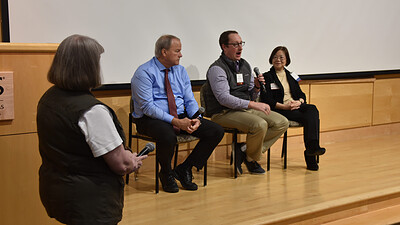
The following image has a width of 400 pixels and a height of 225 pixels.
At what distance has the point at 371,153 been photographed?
193 inches

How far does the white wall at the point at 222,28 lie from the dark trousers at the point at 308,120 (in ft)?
2.20

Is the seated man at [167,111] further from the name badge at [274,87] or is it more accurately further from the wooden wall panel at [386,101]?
the wooden wall panel at [386,101]

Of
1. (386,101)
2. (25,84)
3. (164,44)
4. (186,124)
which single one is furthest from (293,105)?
(25,84)

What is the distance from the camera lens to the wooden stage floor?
304 centimetres

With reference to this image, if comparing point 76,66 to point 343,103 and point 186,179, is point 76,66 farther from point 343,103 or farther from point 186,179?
point 343,103

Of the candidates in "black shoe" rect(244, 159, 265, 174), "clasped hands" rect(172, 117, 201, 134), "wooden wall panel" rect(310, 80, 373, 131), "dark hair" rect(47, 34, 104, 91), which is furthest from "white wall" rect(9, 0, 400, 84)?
"dark hair" rect(47, 34, 104, 91)

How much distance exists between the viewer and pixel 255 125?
152 inches

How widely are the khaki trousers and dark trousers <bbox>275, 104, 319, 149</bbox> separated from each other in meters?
0.18

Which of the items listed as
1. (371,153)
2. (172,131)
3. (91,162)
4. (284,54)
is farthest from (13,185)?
(371,153)

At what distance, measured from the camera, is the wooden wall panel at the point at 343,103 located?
5.30 metres

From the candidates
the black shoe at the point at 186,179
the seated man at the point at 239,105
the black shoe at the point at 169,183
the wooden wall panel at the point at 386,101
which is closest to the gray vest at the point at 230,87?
the seated man at the point at 239,105

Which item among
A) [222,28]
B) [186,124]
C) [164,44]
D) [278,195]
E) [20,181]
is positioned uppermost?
[222,28]

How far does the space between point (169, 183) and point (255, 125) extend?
83cm

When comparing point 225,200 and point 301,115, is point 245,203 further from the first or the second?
point 301,115
